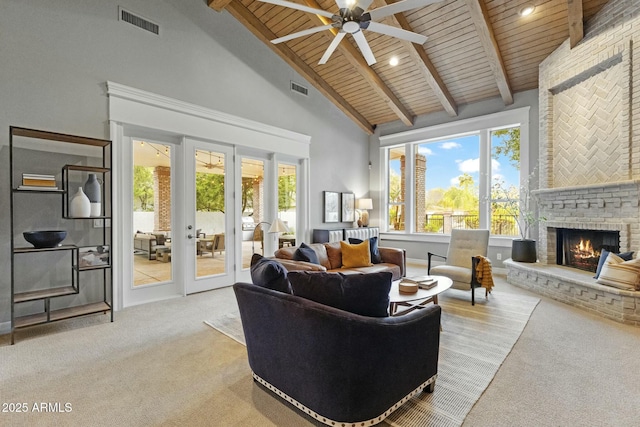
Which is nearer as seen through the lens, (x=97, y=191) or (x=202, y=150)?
(x=97, y=191)

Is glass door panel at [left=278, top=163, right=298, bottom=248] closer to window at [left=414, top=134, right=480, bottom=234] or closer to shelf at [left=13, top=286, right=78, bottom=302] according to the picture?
window at [left=414, top=134, right=480, bottom=234]

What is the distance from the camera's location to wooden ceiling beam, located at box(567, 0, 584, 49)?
157 inches

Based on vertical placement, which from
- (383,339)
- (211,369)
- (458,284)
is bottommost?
(211,369)

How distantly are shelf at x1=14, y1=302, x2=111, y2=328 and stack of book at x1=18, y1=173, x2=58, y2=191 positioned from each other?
4.20ft

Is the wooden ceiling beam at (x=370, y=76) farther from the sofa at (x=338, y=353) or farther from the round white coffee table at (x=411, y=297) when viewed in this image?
the sofa at (x=338, y=353)

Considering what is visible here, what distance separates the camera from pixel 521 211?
5559mm

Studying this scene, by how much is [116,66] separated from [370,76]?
161 inches

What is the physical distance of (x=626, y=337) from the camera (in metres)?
2.97

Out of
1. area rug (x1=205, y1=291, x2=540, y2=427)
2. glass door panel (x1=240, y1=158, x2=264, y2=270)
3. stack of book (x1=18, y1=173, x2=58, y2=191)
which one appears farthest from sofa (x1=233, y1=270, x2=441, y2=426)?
glass door panel (x1=240, y1=158, x2=264, y2=270)

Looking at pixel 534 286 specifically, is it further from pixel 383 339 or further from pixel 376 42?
pixel 376 42

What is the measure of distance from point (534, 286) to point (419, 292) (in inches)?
106

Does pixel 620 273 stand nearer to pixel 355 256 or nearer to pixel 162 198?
pixel 355 256


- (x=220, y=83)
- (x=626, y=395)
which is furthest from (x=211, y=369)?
(x=220, y=83)

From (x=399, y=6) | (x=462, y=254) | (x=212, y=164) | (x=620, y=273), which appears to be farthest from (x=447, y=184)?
(x=212, y=164)
